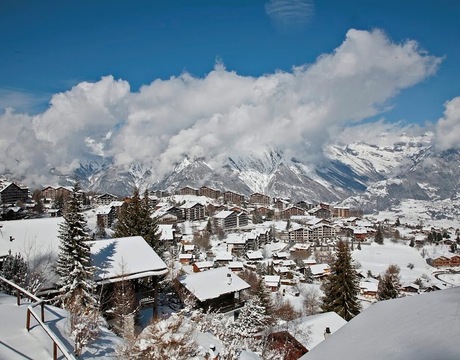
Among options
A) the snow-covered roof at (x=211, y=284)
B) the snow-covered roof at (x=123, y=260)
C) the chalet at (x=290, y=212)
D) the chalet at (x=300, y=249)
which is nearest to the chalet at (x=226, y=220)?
the chalet at (x=300, y=249)

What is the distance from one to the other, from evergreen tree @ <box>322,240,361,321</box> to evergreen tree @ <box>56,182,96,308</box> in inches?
850

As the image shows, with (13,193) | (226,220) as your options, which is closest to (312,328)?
(13,193)

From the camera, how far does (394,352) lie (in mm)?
4984

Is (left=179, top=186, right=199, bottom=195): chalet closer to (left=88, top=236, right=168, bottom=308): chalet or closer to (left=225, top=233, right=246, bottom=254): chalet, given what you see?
(left=225, top=233, right=246, bottom=254): chalet

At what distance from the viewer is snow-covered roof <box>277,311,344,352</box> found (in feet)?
67.9

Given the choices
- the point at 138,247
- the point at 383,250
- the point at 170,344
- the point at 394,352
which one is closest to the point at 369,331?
the point at 394,352

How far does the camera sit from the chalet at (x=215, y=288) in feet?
74.3

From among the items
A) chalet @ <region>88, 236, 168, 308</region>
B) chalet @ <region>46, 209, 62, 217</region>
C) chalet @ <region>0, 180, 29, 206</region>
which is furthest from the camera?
chalet @ <region>0, 180, 29, 206</region>

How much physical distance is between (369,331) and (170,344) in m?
4.98

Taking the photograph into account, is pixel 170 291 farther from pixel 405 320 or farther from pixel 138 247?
pixel 405 320

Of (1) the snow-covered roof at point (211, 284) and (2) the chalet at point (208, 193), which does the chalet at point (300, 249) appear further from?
(2) the chalet at point (208, 193)

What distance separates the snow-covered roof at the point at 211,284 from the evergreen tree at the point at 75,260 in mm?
8740

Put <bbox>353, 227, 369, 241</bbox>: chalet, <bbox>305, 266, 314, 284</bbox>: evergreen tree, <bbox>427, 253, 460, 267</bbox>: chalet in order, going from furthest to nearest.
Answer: <bbox>353, 227, 369, 241</bbox>: chalet → <bbox>427, 253, 460, 267</bbox>: chalet → <bbox>305, 266, 314, 284</bbox>: evergreen tree

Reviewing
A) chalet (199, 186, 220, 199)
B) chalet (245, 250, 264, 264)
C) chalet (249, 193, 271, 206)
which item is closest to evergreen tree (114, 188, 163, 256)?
chalet (245, 250, 264, 264)
